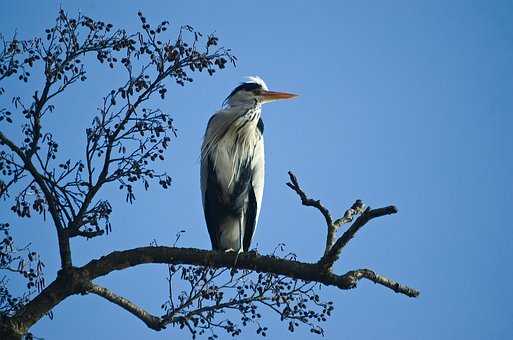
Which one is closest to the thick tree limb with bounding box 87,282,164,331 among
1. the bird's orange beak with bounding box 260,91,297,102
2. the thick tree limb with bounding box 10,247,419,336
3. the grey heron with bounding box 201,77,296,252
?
the thick tree limb with bounding box 10,247,419,336

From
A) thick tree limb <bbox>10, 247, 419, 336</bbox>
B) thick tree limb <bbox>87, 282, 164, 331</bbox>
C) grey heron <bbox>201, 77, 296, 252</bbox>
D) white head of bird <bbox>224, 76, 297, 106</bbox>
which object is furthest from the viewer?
white head of bird <bbox>224, 76, 297, 106</bbox>

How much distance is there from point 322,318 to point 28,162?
2296 millimetres

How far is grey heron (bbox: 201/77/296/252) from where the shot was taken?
6.67 meters

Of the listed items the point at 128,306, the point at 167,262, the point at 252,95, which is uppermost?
the point at 252,95

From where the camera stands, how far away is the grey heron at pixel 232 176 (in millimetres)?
6672

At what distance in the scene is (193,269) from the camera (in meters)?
4.34

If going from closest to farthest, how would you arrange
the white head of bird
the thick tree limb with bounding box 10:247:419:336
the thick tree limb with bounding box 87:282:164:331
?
the thick tree limb with bounding box 10:247:419:336 → the thick tree limb with bounding box 87:282:164:331 → the white head of bird

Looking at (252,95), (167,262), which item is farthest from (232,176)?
(167,262)

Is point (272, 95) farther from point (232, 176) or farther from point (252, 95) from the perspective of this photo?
point (232, 176)

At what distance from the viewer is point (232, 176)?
669cm

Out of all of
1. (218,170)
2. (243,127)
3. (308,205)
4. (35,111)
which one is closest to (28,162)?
(35,111)

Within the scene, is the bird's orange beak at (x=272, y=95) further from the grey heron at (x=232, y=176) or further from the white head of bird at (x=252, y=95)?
the grey heron at (x=232, y=176)

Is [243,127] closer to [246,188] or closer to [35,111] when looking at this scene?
[246,188]

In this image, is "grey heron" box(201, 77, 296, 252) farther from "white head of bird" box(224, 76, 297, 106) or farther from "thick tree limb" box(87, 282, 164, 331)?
"thick tree limb" box(87, 282, 164, 331)
